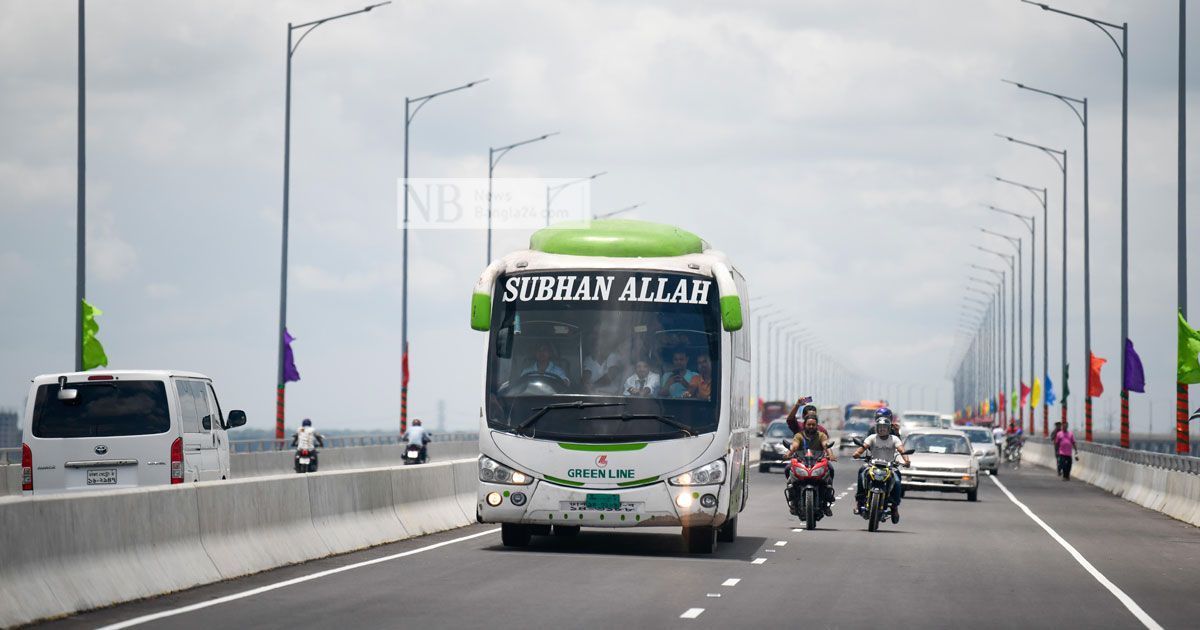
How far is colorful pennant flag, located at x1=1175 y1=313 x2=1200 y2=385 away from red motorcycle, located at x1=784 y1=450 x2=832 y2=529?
45.4 ft

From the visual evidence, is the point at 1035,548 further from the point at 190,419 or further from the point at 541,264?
the point at 190,419

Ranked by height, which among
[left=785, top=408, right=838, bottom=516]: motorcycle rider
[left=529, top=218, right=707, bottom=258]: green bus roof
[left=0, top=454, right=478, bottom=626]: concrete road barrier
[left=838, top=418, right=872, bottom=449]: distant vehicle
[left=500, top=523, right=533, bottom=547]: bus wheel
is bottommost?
[left=838, top=418, right=872, bottom=449]: distant vehicle

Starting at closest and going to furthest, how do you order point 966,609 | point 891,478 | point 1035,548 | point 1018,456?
point 966,609 → point 1035,548 → point 891,478 → point 1018,456

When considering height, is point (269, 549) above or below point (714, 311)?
below

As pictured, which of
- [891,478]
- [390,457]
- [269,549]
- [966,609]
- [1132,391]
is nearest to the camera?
[966,609]

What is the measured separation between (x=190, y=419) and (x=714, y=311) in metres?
6.54

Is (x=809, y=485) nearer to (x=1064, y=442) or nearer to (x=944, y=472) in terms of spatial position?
(x=944, y=472)

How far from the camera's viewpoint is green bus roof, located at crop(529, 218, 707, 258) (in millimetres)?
21438

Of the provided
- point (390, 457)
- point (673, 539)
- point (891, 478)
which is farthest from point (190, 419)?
point (390, 457)

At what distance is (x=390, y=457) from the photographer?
5669 centimetres

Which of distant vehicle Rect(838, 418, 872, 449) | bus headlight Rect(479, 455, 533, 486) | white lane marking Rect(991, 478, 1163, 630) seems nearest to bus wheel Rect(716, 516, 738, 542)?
bus headlight Rect(479, 455, 533, 486)

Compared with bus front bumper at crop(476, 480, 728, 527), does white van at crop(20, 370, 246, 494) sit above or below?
above

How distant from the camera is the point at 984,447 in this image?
57219 millimetres

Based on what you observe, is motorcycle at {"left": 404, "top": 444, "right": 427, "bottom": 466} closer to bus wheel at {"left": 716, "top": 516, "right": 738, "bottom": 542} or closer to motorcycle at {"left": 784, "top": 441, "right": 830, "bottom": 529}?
motorcycle at {"left": 784, "top": 441, "right": 830, "bottom": 529}
